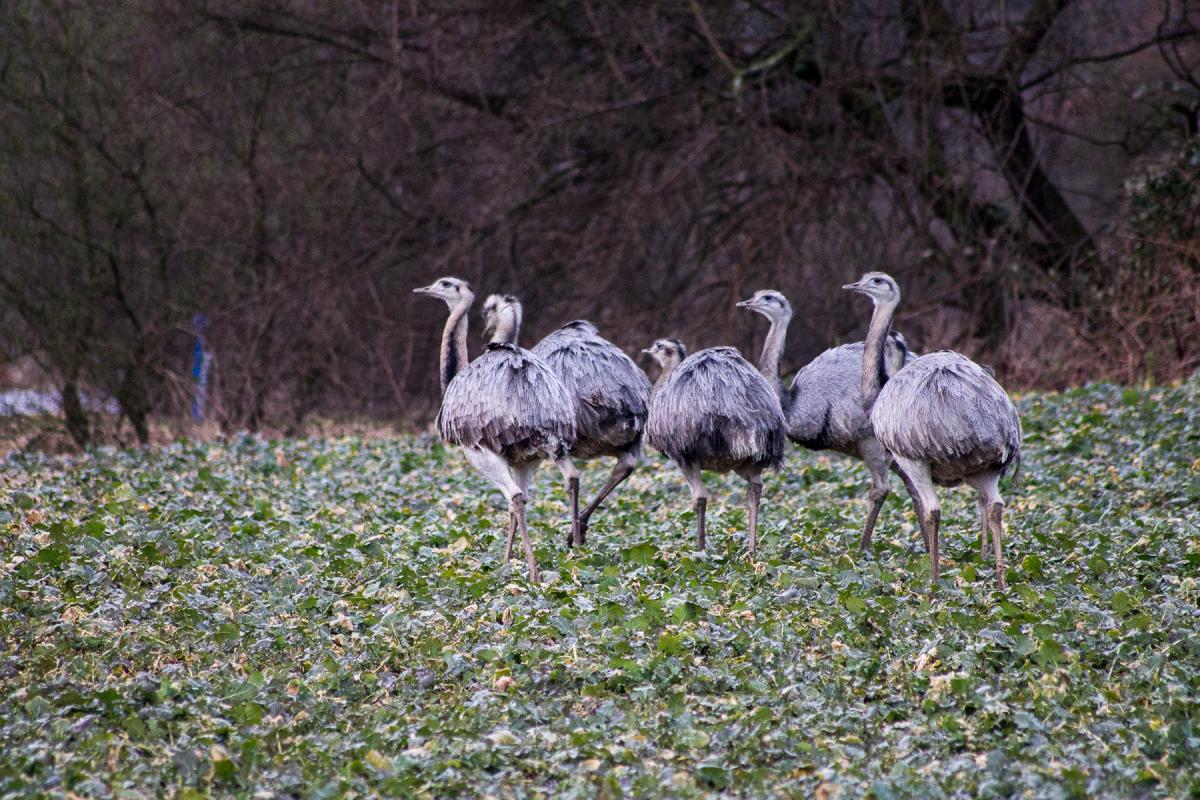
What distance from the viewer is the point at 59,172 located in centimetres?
1570

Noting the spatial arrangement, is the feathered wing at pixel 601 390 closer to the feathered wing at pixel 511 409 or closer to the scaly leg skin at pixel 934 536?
the feathered wing at pixel 511 409

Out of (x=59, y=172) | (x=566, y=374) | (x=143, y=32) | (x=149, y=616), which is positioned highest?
(x=143, y=32)

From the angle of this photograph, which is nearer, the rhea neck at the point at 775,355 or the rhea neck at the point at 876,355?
the rhea neck at the point at 876,355

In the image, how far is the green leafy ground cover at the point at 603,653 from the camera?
4734 mm

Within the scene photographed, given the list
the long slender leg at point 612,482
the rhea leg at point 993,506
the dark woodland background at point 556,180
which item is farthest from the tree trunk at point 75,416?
the rhea leg at point 993,506

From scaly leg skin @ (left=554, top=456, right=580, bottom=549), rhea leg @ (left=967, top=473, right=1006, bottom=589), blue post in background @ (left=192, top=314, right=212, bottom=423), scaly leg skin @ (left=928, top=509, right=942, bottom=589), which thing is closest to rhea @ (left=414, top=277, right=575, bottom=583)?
scaly leg skin @ (left=554, top=456, right=580, bottom=549)

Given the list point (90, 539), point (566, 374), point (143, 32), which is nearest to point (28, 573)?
point (90, 539)

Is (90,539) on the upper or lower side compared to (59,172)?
lower

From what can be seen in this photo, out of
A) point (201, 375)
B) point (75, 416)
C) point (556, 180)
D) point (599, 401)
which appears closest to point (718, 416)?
point (599, 401)

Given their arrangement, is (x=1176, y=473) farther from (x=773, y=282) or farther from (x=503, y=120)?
(x=503, y=120)

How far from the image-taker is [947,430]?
6961 millimetres

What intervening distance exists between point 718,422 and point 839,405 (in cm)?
90

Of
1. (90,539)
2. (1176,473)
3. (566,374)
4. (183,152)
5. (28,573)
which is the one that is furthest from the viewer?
(183,152)

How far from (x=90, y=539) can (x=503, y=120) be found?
9.69 metres
